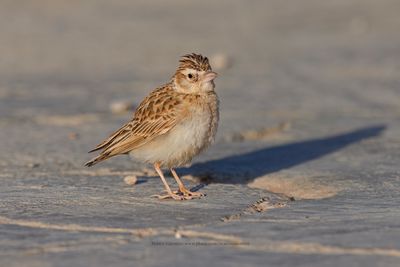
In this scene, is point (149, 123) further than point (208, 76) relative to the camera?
No

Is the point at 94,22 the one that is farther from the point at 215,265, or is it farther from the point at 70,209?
the point at 215,265

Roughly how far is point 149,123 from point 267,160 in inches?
49.5

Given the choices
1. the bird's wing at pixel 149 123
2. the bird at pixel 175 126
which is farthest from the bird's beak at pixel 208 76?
the bird's wing at pixel 149 123

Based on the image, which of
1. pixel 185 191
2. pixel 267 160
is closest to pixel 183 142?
pixel 185 191

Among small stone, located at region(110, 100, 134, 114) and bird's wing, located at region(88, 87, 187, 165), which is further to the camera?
small stone, located at region(110, 100, 134, 114)

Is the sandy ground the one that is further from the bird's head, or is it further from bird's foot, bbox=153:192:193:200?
the bird's head

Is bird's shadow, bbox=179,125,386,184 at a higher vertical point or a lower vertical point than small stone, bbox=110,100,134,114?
lower

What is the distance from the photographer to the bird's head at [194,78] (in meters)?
6.55

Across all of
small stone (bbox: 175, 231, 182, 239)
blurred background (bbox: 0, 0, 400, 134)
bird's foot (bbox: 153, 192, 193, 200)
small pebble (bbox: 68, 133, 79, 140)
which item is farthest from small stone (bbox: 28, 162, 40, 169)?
small stone (bbox: 175, 231, 182, 239)

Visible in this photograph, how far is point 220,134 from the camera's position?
8.16 metres

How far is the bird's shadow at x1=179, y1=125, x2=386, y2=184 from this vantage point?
22.9ft

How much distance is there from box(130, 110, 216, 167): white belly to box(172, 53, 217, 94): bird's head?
291mm

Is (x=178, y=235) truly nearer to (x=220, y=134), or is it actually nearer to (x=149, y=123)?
(x=149, y=123)

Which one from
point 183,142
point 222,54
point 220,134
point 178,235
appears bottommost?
point 178,235
